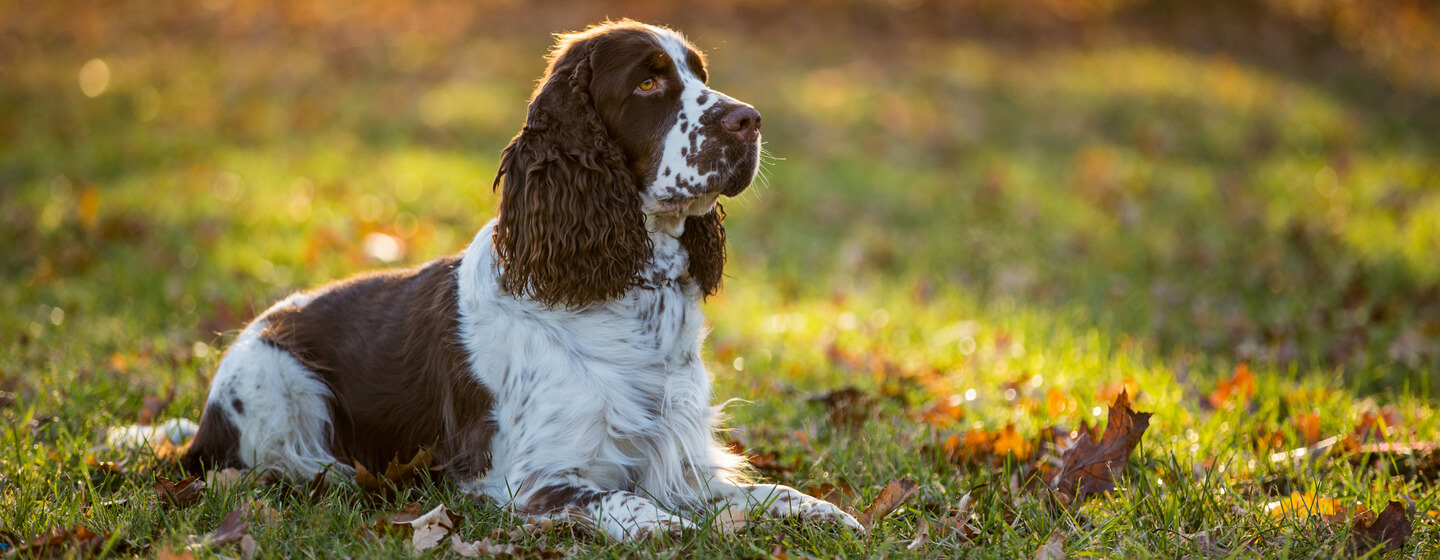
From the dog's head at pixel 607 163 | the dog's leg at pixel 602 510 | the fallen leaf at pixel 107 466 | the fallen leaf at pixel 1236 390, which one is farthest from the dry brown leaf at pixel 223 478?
the fallen leaf at pixel 1236 390

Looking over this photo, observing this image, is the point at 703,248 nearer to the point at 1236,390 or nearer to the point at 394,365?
the point at 394,365

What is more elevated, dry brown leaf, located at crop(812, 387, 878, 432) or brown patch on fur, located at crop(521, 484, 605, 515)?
brown patch on fur, located at crop(521, 484, 605, 515)

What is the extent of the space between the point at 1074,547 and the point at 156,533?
2579 millimetres

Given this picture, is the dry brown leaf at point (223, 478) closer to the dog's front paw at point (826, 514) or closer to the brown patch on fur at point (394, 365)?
the brown patch on fur at point (394, 365)

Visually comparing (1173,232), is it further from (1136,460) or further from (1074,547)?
(1074,547)

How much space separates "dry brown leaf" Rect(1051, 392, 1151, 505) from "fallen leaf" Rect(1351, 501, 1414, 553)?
66 centimetres

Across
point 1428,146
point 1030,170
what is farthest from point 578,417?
point 1428,146

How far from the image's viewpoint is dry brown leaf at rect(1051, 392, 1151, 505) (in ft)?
11.1

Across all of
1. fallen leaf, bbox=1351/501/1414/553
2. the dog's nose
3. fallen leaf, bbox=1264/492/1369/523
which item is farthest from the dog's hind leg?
fallen leaf, bbox=1351/501/1414/553

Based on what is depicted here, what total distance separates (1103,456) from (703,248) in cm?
145

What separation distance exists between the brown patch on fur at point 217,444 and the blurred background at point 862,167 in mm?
1362

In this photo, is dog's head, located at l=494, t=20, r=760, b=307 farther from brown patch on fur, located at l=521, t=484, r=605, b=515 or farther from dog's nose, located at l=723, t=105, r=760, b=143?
brown patch on fur, located at l=521, t=484, r=605, b=515

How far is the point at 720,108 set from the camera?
132 inches

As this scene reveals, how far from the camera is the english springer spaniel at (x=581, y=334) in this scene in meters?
3.24
